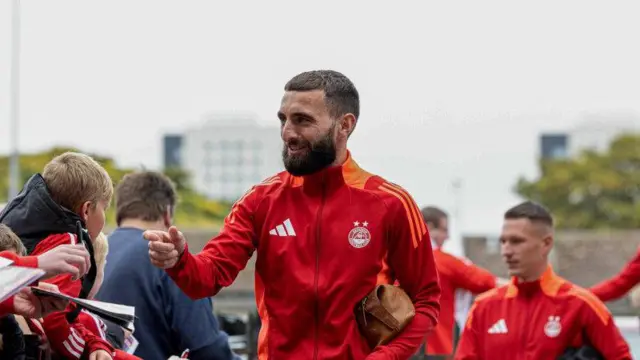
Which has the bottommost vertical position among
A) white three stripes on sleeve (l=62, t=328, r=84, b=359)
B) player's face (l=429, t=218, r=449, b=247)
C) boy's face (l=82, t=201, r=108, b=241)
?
player's face (l=429, t=218, r=449, b=247)

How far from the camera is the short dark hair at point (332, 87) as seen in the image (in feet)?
17.7

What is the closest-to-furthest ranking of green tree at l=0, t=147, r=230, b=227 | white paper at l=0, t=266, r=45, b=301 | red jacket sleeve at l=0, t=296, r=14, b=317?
white paper at l=0, t=266, r=45, b=301, red jacket sleeve at l=0, t=296, r=14, b=317, green tree at l=0, t=147, r=230, b=227

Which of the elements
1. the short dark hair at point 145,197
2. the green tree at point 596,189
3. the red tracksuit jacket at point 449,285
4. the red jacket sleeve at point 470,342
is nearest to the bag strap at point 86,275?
the short dark hair at point 145,197

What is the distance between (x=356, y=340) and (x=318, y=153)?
2.54 feet

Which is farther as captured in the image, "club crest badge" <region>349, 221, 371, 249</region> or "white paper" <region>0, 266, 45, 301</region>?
"club crest badge" <region>349, 221, 371, 249</region>

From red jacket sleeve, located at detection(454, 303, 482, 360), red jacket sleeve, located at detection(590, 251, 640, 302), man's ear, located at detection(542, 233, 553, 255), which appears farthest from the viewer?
red jacket sleeve, located at detection(590, 251, 640, 302)

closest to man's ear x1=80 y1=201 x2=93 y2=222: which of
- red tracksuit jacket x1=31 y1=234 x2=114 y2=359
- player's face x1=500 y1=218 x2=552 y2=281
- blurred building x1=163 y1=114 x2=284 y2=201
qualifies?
red tracksuit jacket x1=31 y1=234 x2=114 y2=359

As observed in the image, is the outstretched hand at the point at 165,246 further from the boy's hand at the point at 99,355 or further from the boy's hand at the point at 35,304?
the boy's hand at the point at 99,355

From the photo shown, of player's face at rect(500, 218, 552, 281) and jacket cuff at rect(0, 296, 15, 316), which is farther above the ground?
jacket cuff at rect(0, 296, 15, 316)

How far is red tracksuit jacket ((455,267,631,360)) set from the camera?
301 inches

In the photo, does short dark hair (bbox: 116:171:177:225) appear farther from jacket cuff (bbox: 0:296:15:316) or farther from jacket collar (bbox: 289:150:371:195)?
jacket cuff (bbox: 0:296:15:316)

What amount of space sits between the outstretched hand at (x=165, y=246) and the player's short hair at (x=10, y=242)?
1.82 feet

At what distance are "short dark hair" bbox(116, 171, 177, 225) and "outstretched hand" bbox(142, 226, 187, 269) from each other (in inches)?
101

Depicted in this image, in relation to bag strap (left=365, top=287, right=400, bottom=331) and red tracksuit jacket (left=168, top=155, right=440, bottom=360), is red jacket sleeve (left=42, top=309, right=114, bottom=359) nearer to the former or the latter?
red tracksuit jacket (left=168, top=155, right=440, bottom=360)
